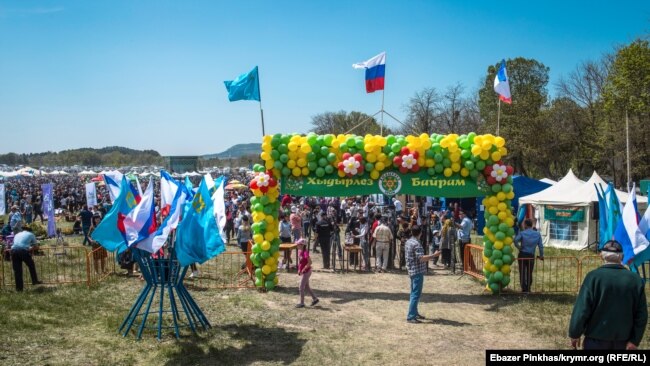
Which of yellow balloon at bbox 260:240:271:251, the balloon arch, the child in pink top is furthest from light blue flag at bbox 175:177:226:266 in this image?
yellow balloon at bbox 260:240:271:251

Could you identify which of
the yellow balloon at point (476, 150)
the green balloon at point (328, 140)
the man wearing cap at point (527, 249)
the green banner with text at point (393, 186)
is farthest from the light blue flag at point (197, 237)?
the man wearing cap at point (527, 249)

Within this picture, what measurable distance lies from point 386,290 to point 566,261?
761cm

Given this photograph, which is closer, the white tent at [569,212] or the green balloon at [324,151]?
the green balloon at [324,151]

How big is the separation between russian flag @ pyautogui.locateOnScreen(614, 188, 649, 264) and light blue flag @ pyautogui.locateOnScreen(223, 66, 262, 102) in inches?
344

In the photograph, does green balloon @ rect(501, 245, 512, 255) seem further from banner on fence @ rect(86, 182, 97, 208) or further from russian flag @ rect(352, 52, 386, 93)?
banner on fence @ rect(86, 182, 97, 208)

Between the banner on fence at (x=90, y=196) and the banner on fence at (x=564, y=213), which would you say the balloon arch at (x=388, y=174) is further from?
the banner on fence at (x=90, y=196)

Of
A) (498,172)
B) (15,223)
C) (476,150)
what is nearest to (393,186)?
(476,150)

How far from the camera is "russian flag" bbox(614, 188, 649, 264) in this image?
10008mm

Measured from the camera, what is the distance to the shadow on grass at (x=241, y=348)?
8172 millimetres

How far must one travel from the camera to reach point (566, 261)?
1736cm

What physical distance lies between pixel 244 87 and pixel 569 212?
13.5 m

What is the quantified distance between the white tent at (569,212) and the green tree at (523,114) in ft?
54.8

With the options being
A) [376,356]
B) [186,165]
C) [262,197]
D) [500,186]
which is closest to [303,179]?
[262,197]

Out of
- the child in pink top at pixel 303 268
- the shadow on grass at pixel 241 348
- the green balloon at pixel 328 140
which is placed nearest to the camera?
the shadow on grass at pixel 241 348
